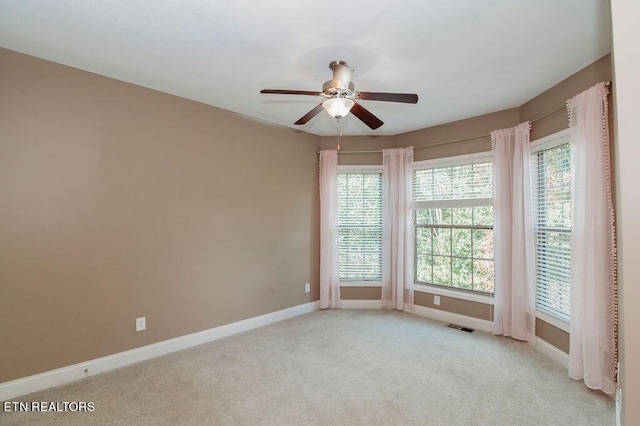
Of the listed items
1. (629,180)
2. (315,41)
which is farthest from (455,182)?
(629,180)

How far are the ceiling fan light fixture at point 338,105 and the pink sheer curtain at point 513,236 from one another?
2.30 m

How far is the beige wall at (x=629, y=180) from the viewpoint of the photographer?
1.21m

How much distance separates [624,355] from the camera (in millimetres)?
1240

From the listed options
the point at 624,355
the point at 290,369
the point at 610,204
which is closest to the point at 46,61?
the point at 290,369

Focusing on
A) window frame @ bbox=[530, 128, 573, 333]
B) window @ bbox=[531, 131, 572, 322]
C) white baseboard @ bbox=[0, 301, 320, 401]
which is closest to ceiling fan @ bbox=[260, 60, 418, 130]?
window frame @ bbox=[530, 128, 573, 333]

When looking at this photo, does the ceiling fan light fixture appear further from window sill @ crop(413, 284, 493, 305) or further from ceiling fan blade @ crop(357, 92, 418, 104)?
window sill @ crop(413, 284, 493, 305)

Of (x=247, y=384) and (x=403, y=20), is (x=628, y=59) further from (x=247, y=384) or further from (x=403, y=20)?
(x=247, y=384)

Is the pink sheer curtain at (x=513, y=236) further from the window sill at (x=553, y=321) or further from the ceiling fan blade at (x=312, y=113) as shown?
the ceiling fan blade at (x=312, y=113)

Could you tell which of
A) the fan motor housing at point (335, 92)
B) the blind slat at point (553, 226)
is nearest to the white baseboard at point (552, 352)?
the blind slat at point (553, 226)

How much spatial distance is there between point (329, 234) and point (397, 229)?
3.35 ft

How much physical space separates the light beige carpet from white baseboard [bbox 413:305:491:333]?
28 centimetres

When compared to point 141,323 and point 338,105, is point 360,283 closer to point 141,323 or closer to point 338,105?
point 141,323

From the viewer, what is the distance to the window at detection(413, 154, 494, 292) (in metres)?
4.05

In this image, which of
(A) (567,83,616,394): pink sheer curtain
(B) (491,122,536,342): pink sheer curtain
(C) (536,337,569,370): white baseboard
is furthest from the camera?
(B) (491,122,536,342): pink sheer curtain
